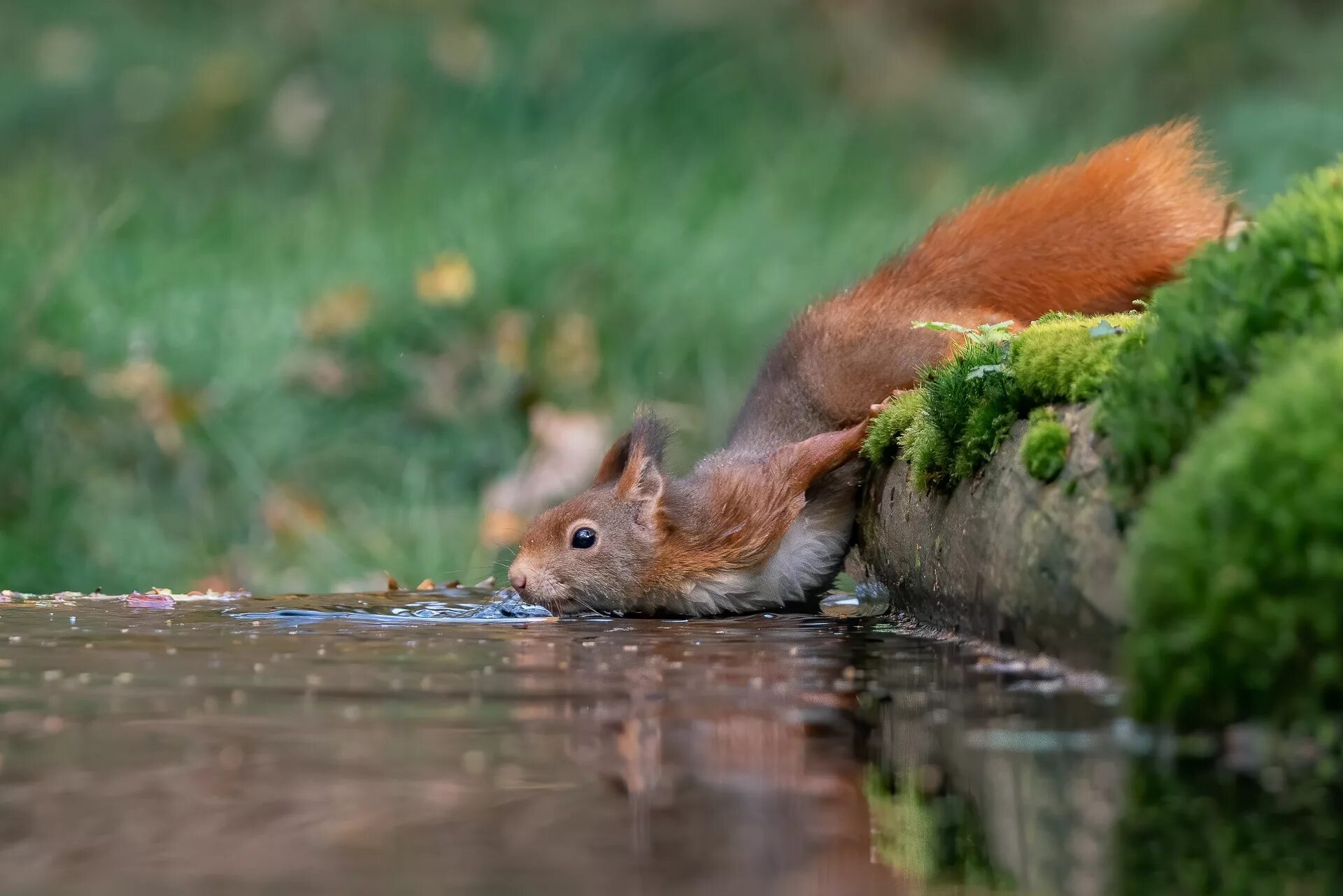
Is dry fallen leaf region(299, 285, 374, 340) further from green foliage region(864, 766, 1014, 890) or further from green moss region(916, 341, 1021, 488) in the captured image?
green foliage region(864, 766, 1014, 890)

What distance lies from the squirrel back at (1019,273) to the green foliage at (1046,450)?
2178mm

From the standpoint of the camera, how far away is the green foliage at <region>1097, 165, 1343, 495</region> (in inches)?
106

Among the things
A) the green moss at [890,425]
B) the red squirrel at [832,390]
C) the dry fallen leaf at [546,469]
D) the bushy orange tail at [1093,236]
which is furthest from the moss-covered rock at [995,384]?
the dry fallen leaf at [546,469]

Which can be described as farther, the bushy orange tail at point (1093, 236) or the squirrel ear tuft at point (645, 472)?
the bushy orange tail at point (1093, 236)

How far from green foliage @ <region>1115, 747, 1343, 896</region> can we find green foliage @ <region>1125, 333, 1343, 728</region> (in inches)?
4.2

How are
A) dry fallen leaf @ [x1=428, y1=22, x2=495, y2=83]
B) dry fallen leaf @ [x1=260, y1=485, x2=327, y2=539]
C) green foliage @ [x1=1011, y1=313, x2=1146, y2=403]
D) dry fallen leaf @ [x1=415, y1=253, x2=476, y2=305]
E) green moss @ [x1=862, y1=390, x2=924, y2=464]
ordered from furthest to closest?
1. dry fallen leaf @ [x1=428, y1=22, x2=495, y2=83]
2. dry fallen leaf @ [x1=415, y1=253, x2=476, y2=305]
3. dry fallen leaf @ [x1=260, y1=485, x2=327, y2=539]
4. green moss @ [x1=862, y1=390, x2=924, y2=464]
5. green foliage @ [x1=1011, y1=313, x2=1146, y2=403]

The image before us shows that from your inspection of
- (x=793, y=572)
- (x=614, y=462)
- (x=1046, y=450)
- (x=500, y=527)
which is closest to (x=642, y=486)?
(x=614, y=462)

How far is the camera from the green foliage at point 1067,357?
11.2ft

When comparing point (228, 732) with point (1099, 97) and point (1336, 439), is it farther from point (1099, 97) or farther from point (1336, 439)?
point (1099, 97)

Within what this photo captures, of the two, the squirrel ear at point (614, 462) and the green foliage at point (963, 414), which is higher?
the squirrel ear at point (614, 462)

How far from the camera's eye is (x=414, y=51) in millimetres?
12195

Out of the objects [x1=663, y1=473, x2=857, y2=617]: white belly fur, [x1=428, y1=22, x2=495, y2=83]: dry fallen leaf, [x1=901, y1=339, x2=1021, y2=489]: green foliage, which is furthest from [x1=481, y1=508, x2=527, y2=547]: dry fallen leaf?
[x1=428, y1=22, x2=495, y2=83]: dry fallen leaf

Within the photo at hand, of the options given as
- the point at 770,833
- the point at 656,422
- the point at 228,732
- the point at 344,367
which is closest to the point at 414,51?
the point at 344,367

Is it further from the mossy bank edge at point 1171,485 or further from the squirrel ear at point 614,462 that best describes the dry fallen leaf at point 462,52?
the mossy bank edge at point 1171,485
